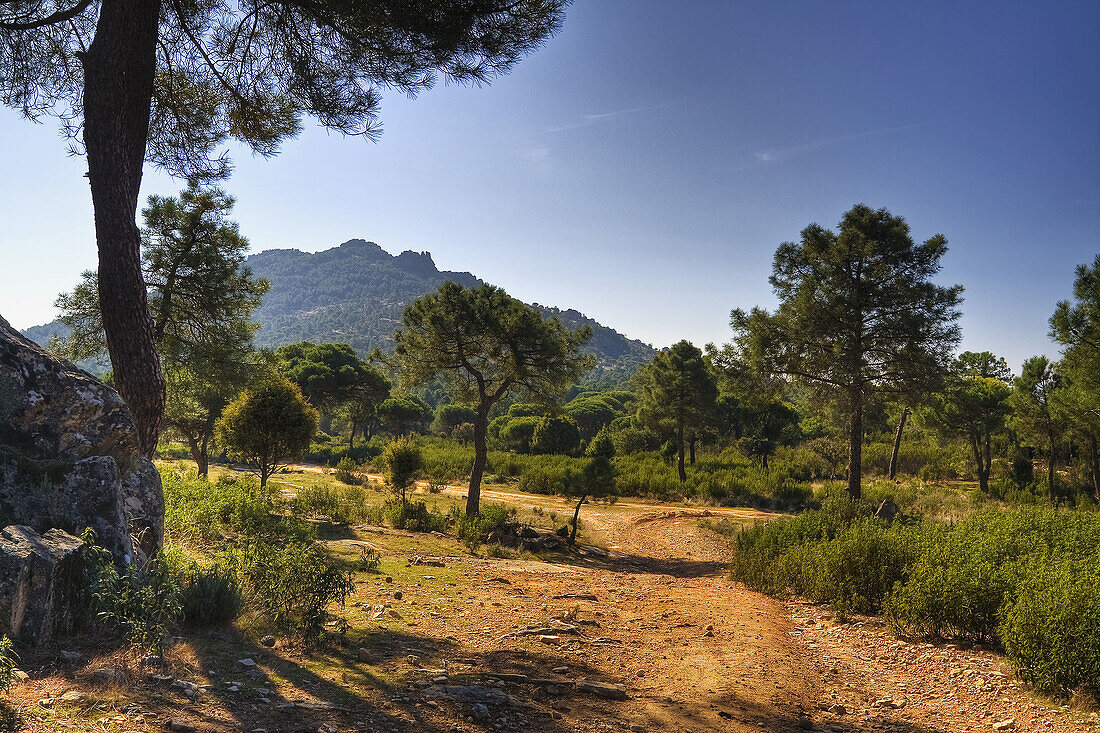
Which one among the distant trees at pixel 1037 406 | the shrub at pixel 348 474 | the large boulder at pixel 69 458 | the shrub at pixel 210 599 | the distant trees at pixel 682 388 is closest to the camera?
the large boulder at pixel 69 458

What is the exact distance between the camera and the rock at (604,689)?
4.74 metres

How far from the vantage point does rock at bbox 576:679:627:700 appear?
187 inches

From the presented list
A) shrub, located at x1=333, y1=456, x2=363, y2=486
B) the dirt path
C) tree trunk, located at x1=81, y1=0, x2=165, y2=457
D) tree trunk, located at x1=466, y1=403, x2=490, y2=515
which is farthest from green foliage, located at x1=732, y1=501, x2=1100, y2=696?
shrub, located at x1=333, y1=456, x2=363, y2=486

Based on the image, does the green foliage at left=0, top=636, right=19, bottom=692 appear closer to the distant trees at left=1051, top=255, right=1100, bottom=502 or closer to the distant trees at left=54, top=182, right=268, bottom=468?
the distant trees at left=54, top=182, right=268, bottom=468

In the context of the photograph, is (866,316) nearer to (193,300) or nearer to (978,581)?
(978,581)

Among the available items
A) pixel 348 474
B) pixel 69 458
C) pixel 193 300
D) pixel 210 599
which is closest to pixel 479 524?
pixel 193 300

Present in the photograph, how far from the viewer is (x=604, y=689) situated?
15.8ft

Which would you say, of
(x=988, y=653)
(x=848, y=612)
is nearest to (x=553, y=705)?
(x=988, y=653)

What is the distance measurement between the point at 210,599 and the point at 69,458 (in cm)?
165

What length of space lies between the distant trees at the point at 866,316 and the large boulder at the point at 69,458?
17.5 m

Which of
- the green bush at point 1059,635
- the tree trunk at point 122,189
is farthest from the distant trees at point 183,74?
the green bush at point 1059,635

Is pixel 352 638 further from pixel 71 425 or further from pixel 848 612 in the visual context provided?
pixel 848 612

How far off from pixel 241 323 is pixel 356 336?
18385 centimetres

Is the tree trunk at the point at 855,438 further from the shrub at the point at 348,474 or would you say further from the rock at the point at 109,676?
the shrub at the point at 348,474
